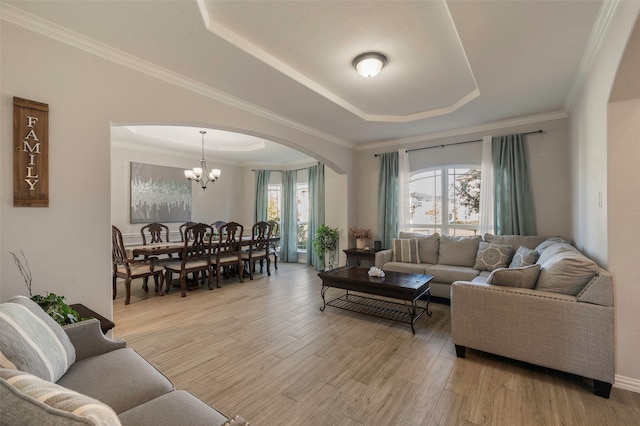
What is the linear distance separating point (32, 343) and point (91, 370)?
334 millimetres

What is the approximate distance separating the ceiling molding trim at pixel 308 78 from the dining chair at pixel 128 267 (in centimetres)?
319

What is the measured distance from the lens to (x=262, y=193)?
7629mm

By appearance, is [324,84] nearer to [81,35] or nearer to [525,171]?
[81,35]

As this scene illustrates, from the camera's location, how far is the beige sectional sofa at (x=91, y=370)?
1105 mm

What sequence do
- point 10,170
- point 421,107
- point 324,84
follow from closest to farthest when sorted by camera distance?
point 10,170
point 324,84
point 421,107

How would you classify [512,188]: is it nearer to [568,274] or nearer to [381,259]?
[381,259]

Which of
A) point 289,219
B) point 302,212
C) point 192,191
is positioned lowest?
point 289,219

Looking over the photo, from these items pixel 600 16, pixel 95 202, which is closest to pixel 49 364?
pixel 95 202

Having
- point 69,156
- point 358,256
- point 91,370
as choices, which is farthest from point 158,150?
point 91,370

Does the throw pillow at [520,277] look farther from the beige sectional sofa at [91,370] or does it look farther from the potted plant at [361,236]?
the potted plant at [361,236]

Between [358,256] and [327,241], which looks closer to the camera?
[358,256]

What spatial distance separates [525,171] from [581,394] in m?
3.05

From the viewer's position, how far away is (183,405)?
1.20 m

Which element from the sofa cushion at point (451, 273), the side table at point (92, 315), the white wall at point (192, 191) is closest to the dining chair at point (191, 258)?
the white wall at point (192, 191)
